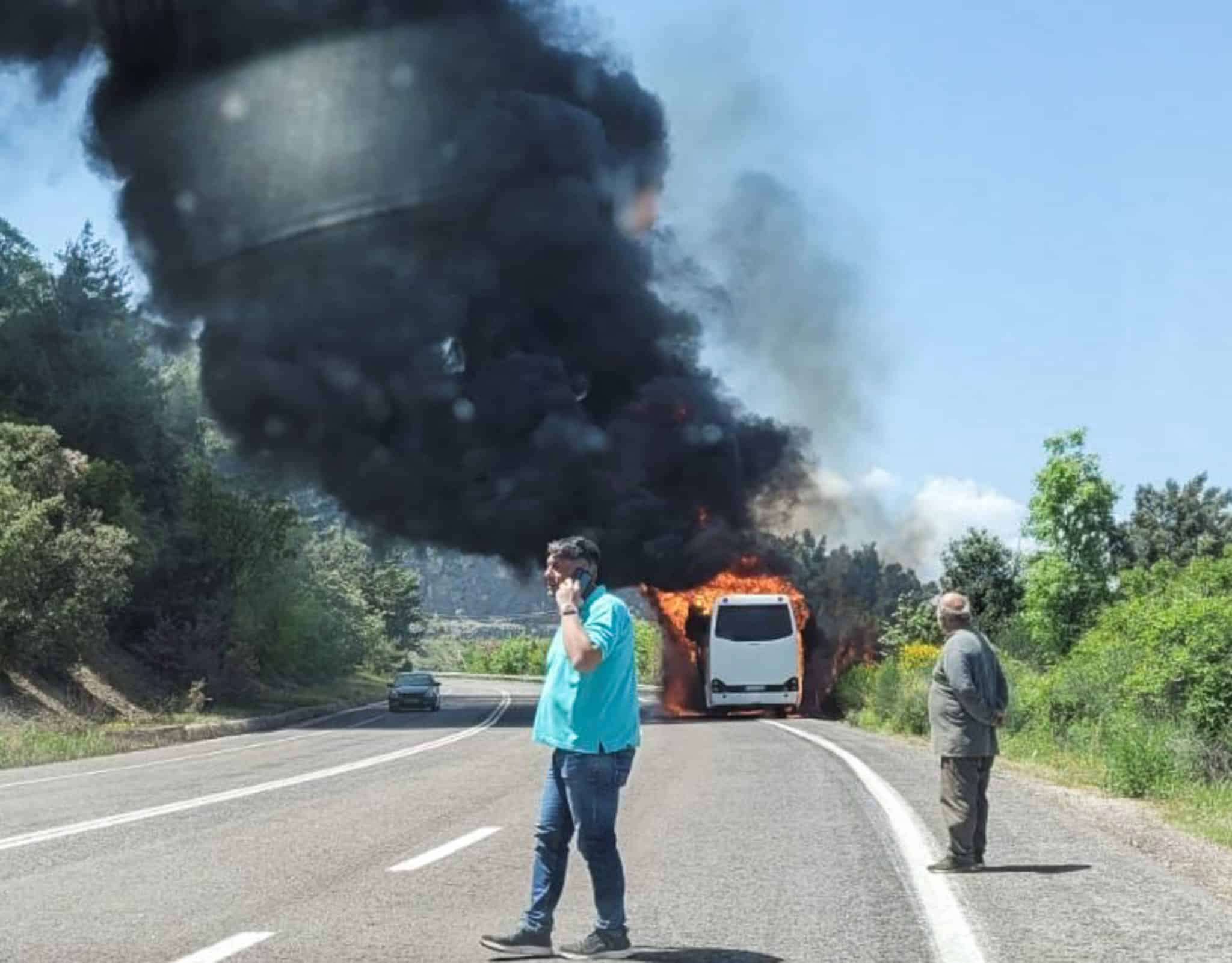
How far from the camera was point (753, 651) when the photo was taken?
3772cm

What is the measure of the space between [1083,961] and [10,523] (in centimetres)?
2693

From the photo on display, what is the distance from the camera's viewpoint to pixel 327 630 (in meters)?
66.9

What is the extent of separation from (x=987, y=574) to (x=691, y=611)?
55.5 ft

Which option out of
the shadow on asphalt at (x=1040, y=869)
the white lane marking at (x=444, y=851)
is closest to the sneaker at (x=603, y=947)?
the white lane marking at (x=444, y=851)

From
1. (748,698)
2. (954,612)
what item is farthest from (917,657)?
(954,612)

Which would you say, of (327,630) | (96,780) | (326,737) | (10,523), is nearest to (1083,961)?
(96,780)

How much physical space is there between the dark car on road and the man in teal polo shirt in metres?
40.5

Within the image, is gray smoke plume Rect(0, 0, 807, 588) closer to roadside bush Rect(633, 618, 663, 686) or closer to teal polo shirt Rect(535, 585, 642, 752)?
roadside bush Rect(633, 618, 663, 686)

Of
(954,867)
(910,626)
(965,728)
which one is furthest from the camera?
(910,626)

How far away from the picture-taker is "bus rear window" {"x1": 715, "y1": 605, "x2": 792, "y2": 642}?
37.6m

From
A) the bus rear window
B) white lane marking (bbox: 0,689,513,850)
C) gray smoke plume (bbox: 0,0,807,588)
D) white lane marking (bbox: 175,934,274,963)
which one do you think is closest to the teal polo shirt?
white lane marking (bbox: 175,934,274,963)

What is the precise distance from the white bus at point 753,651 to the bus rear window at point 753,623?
0.05 ft

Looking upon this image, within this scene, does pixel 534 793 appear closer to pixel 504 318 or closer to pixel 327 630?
pixel 504 318

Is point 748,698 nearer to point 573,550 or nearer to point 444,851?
point 444,851
